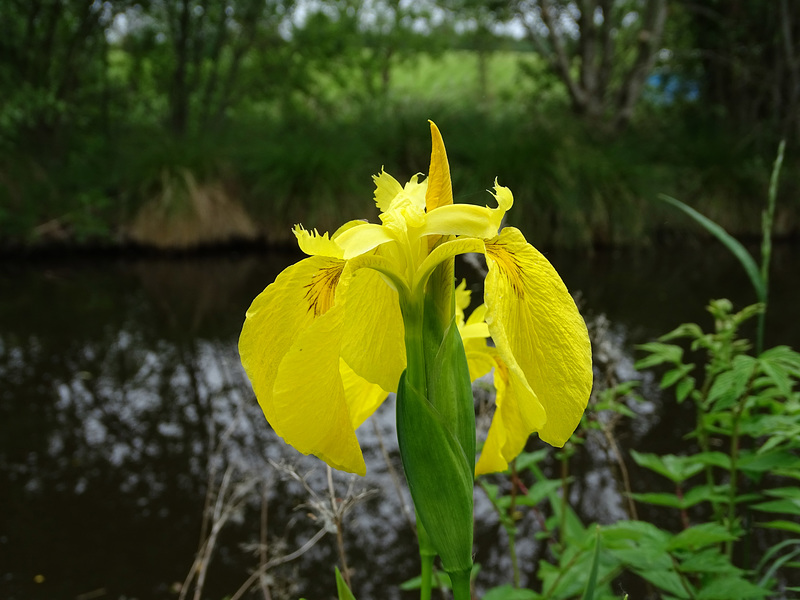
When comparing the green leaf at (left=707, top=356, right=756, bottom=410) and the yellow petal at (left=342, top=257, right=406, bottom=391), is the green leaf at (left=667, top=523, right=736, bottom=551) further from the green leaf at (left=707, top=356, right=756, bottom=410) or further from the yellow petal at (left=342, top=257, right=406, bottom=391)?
the yellow petal at (left=342, top=257, right=406, bottom=391)

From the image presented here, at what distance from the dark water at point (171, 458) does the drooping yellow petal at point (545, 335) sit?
49 cm

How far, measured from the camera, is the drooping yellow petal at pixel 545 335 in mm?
615

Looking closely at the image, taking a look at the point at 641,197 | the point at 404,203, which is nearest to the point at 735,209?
the point at 641,197

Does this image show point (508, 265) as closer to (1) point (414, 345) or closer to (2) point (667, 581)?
(1) point (414, 345)

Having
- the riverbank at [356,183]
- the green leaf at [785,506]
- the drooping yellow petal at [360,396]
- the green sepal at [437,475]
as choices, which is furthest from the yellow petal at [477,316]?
the riverbank at [356,183]

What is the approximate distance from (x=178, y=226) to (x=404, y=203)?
7102 mm

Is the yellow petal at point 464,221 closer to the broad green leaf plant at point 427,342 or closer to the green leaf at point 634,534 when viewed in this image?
the broad green leaf plant at point 427,342

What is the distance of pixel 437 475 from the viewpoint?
0.62 meters

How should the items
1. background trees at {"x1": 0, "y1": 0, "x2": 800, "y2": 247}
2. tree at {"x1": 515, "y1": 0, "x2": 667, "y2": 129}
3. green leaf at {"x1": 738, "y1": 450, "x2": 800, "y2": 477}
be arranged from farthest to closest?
tree at {"x1": 515, "y1": 0, "x2": 667, "y2": 129} → background trees at {"x1": 0, "y1": 0, "x2": 800, "y2": 247} → green leaf at {"x1": 738, "y1": 450, "x2": 800, "y2": 477}

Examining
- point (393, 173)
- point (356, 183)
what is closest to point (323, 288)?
point (393, 173)

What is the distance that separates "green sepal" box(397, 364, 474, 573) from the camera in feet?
2.02

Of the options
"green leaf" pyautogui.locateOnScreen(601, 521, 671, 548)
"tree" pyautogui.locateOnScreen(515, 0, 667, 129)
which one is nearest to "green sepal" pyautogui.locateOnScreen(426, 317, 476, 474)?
"green leaf" pyautogui.locateOnScreen(601, 521, 671, 548)

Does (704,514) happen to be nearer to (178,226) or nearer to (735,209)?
(178,226)

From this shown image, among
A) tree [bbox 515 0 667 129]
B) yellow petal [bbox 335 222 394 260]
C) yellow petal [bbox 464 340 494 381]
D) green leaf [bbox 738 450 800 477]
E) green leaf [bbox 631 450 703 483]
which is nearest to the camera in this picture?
yellow petal [bbox 335 222 394 260]
